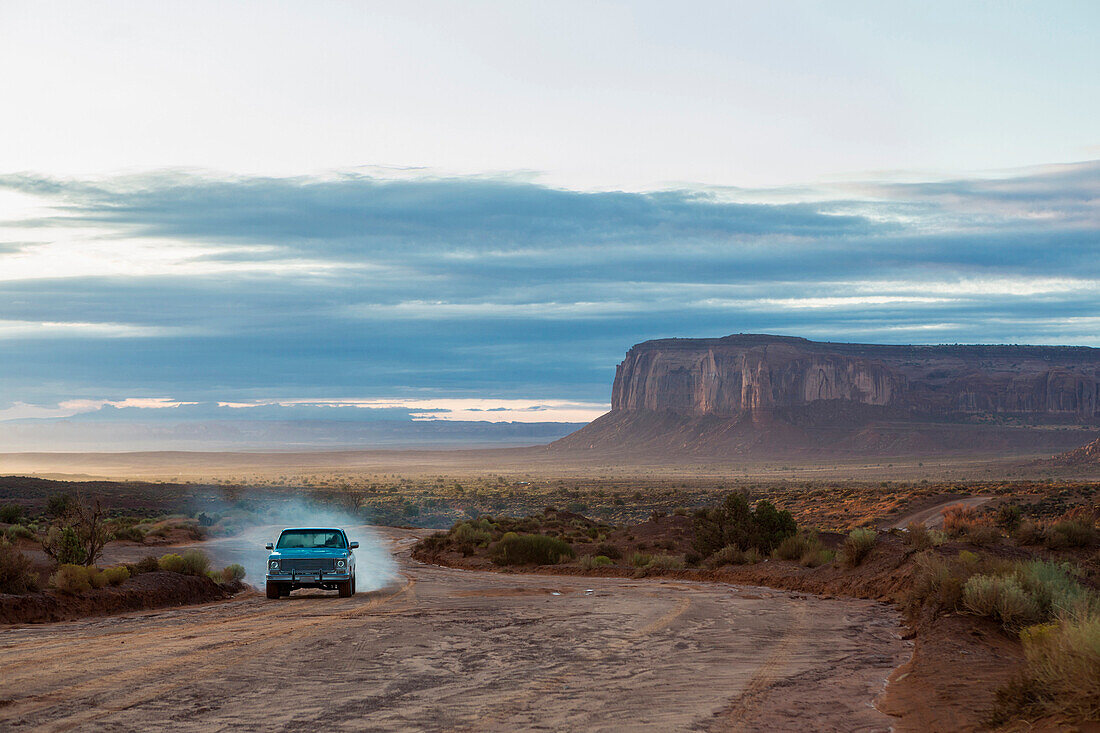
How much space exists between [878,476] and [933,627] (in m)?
100

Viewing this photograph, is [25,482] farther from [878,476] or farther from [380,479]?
[878,476]

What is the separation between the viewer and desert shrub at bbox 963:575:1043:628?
1498cm

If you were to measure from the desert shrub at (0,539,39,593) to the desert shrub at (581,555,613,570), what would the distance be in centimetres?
1599

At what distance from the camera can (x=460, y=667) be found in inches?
519

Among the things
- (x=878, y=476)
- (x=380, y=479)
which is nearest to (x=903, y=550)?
(x=878, y=476)

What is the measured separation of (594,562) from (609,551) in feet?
14.0

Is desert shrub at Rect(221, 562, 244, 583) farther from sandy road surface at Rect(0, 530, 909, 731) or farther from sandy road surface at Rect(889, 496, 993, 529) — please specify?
sandy road surface at Rect(889, 496, 993, 529)

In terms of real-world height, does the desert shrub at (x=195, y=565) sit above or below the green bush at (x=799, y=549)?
above

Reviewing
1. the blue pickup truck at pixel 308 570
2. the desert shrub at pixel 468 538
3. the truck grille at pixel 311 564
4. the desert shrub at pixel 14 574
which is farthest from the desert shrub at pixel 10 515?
the truck grille at pixel 311 564

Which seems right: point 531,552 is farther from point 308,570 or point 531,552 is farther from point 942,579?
point 942,579

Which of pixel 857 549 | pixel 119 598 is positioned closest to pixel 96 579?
pixel 119 598

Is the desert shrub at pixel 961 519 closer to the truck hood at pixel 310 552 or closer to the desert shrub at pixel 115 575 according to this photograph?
the truck hood at pixel 310 552

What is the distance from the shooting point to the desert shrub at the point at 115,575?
891 inches

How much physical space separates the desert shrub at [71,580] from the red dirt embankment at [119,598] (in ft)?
0.54
